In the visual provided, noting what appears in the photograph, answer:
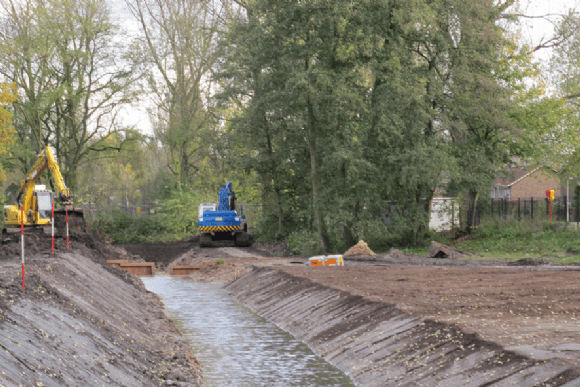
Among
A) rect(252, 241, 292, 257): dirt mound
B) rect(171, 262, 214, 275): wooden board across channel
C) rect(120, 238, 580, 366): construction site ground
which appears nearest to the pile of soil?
rect(252, 241, 292, 257): dirt mound

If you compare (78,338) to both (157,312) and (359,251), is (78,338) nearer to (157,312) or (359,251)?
(157,312)

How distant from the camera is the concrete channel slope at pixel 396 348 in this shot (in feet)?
27.3

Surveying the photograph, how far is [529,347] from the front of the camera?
909cm

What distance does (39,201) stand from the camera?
3019 centimetres

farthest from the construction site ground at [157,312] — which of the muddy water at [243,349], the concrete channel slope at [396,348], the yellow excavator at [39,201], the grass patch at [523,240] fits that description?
the yellow excavator at [39,201]

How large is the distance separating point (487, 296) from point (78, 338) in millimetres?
8519

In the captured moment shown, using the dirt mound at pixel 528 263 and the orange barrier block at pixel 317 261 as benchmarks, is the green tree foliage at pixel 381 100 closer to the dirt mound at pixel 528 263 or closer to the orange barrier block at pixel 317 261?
the orange barrier block at pixel 317 261

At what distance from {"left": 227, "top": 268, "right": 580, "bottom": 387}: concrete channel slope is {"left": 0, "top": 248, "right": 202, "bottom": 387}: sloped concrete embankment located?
268cm

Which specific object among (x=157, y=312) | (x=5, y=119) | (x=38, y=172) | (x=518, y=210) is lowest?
(x=157, y=312)

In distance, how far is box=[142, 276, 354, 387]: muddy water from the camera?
1131cm

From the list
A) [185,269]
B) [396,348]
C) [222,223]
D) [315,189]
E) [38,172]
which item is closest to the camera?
[396,348]

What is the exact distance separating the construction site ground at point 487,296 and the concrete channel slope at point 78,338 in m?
4.49

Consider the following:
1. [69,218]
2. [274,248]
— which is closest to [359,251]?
[274,248]

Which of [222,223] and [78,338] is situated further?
[222,223]
